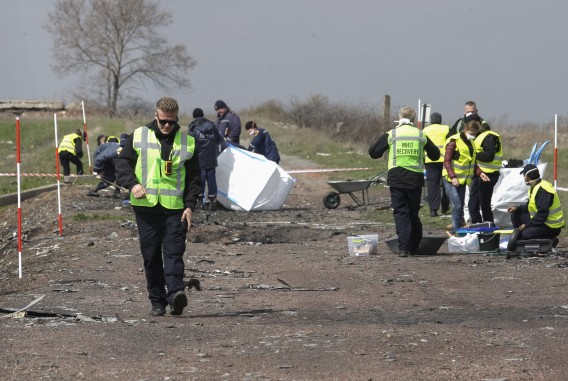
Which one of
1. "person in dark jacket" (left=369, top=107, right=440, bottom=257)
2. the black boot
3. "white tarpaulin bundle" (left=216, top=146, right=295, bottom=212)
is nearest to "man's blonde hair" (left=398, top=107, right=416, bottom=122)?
"person in dark jacket" (left=369, top=107, right=440, bottom=257)

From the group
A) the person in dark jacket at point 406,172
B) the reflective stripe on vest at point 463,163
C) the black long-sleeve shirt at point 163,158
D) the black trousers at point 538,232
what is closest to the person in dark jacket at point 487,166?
the reflective stripe on vest at point 463,163

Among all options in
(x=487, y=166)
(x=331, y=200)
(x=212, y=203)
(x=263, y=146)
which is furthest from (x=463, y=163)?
(x=263, y=146)

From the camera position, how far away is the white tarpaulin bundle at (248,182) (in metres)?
22.6

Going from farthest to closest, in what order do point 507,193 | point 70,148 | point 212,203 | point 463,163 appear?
point 70,148, point 212,203, point 507,193, point 463,163

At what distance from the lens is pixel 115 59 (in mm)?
82938

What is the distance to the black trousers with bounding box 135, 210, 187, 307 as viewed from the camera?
10062 mm

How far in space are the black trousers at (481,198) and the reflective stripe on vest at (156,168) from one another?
8.54 meters

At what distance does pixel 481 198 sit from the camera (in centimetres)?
1780

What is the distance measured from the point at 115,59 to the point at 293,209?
61113 millimetres

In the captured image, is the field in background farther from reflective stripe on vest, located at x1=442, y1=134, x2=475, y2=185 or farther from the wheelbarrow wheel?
reflective stripe on vest, located at x1=442, y1=134, x2=475, y2=185

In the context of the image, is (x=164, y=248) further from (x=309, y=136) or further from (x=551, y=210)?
(x=309, y=136)

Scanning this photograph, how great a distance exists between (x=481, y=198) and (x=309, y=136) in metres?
31.5

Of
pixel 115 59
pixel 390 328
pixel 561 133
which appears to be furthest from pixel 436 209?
pixel 115 59

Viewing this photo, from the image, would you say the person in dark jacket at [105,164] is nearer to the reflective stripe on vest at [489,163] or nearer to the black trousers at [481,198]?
the black trousers at [481,198]
